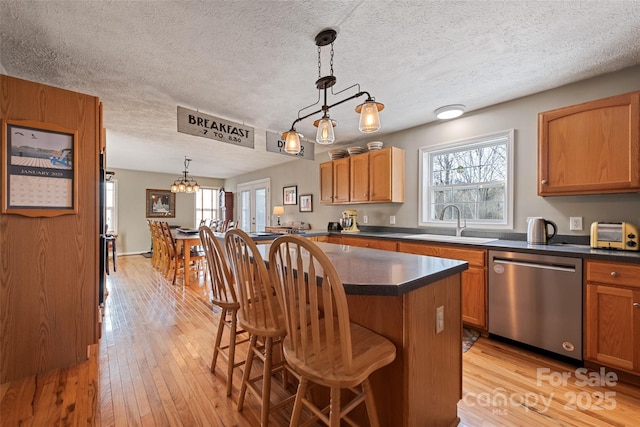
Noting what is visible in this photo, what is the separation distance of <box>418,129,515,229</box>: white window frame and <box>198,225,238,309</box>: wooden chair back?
2761 millimetres

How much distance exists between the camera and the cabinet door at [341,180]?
13.9 ft

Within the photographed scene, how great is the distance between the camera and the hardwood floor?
1527mm

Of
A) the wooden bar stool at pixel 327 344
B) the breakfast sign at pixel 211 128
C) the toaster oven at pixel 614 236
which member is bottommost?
the wooden bar stool at pixel 327 344

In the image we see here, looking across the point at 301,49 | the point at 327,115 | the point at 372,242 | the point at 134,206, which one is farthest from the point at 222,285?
the point at 134,206

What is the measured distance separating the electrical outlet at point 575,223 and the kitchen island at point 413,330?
6.10 feet

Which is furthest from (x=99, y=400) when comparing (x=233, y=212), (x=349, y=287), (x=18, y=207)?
(x=233, y=212)

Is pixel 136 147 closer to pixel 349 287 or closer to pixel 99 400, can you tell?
pixel 99 400

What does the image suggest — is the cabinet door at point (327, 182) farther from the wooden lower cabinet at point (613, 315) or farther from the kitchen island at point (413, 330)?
the wooden lower cabinet at point (613, 315)

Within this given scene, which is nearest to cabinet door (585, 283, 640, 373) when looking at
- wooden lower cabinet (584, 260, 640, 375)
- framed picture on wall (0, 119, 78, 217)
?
wooden lower cabinet (584, 260, 640, 375)

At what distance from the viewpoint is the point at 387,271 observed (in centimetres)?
132

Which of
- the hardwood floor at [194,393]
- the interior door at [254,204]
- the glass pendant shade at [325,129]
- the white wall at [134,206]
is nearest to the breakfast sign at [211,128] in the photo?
the glass pendant shade at [325,129]

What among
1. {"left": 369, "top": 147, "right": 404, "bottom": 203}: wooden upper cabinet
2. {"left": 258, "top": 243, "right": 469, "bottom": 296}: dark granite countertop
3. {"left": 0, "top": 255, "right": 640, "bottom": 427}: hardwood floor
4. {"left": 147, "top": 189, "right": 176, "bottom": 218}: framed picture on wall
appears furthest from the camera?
{"left": 147, "top": 189, "right": 176, "bottom": 218}: framed picture on wall

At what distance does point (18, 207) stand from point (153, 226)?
3.97m

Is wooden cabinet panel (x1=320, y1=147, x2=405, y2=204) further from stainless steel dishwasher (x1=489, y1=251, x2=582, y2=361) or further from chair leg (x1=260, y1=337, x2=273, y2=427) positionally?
chair leg (x1=260, y1=337, x2=273, y2=427)
